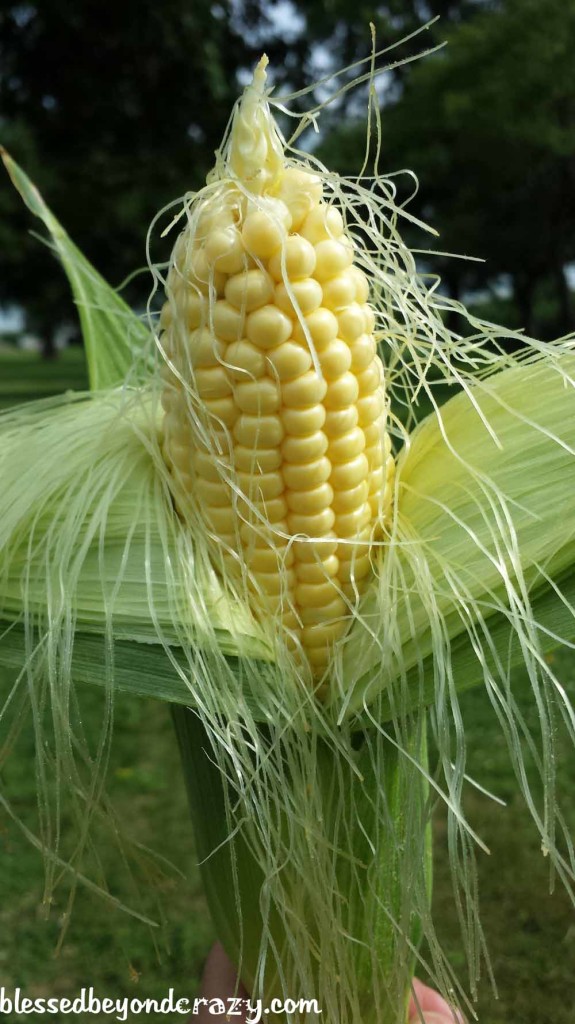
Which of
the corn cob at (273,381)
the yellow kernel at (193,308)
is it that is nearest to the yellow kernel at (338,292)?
the corn cob at (273,381)

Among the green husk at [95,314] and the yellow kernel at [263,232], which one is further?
the green husk at [95,314]

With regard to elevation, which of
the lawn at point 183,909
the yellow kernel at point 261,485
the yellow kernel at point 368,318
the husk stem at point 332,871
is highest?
the yellow kernel at point 368,318

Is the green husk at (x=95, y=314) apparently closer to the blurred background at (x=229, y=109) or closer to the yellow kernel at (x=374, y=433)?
the yellow kernel at (x=374, y=433)

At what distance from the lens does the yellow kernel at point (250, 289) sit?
662mm

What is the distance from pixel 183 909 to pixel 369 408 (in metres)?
1.53

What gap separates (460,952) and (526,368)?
4.52 ft

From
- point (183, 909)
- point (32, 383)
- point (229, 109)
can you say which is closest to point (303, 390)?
point (183, 909)

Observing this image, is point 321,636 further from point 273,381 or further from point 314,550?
point 273,381

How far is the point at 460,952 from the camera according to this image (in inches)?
66.1

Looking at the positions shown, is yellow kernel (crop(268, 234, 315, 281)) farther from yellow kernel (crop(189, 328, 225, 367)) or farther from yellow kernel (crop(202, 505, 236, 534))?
yellow kernel (crop(202, 505, 236, 534))

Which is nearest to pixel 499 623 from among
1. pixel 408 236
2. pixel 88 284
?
pixel 88 284

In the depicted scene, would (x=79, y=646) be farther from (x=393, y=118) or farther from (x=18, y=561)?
(x=393, y=118)

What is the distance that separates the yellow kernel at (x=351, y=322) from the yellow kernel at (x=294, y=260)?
5cm

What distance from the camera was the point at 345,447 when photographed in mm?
715
